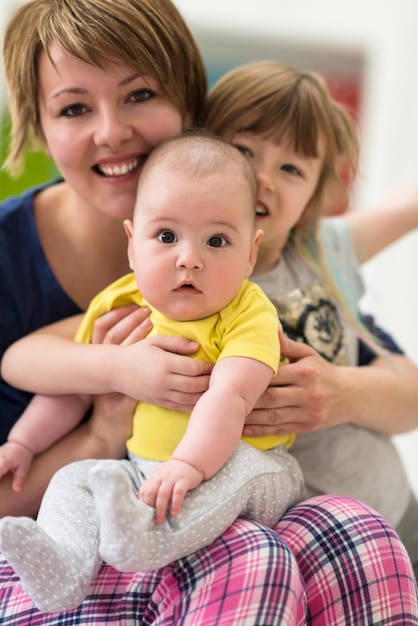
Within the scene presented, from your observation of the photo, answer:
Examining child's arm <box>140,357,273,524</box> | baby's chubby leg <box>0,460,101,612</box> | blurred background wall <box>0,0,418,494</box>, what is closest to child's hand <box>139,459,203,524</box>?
child's arm <box>140,357,273,524</box>

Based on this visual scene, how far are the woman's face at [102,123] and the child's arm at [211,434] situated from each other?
40 centimetres

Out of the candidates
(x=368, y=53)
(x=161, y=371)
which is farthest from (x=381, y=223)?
(x=368, y=53)

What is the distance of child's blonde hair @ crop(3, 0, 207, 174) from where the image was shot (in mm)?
1138

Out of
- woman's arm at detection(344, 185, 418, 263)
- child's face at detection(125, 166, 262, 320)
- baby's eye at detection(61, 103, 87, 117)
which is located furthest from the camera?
woman's arm at detection(344, 185, 418, 263)

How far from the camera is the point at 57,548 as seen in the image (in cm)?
90

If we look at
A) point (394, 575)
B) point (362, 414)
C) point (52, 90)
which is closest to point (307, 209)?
point (362, 414)

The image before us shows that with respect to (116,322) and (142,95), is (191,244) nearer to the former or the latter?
(116,322)

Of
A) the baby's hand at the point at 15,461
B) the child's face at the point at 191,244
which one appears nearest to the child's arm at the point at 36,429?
the baby's hand at the point at 15,461

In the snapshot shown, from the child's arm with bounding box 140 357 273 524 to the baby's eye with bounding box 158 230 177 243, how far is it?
6.9 inches

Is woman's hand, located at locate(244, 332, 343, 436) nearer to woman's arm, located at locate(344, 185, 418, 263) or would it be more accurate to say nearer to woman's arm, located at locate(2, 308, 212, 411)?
woman's arm, located at locate(2, 308, 212, 411)

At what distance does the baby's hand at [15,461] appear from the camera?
3.86 ft

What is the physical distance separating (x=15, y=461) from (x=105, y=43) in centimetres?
65

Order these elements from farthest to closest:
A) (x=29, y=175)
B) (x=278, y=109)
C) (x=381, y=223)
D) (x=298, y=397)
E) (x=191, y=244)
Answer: (x=29, y=175), (x=381, y=223), (x=278, y=109), (x=298, y=397), (x=191, y=244)

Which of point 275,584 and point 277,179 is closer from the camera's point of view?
point 275,584
